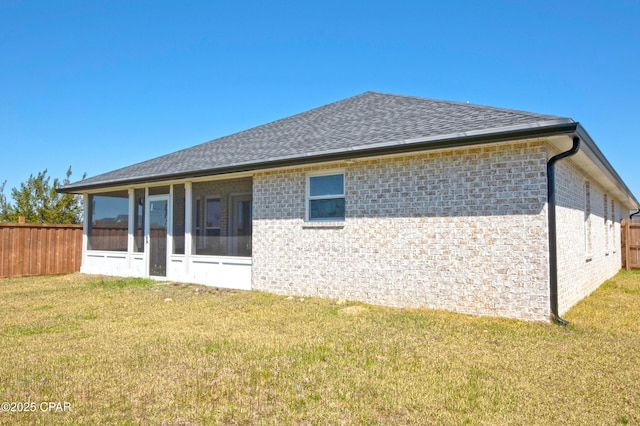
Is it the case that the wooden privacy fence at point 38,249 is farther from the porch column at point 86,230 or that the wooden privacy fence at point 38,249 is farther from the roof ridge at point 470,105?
the roof ridge at point 470,105

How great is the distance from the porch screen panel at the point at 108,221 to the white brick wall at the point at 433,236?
6.65m

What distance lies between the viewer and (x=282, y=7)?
13086 millimetres

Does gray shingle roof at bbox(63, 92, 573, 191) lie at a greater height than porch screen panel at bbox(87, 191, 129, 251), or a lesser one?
greater

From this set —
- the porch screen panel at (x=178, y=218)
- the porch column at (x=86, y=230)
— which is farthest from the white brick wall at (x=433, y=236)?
the porch column at (x=86, y=230)

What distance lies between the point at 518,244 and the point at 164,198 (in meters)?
9.90

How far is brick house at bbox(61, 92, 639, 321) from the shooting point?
6.89 metres


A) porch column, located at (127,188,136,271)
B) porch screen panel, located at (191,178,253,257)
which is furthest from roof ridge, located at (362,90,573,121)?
porch column, located at (127,188,136,271)

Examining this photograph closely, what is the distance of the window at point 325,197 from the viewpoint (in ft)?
29.9

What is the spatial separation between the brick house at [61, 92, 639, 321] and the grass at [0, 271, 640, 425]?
78 centimetres

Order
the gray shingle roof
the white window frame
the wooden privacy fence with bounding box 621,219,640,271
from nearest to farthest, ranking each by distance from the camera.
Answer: the gray shingle roof → the white window frame → the wooden privacy fence with bounding box 621,219,640,271

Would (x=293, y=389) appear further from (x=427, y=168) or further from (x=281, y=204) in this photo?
(x=281, y=204)

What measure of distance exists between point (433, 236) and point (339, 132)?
148 inches

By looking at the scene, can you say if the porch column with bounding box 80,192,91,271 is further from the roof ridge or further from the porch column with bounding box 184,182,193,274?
the roof ridge

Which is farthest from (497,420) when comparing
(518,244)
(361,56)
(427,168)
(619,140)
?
(619,140)
